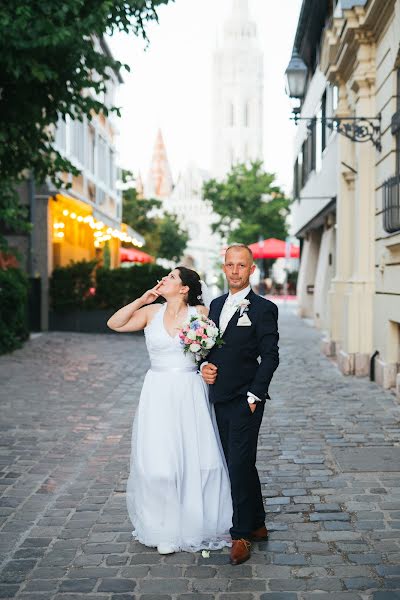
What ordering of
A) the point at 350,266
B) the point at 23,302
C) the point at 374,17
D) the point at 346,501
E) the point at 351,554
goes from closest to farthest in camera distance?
the point at 351,554 → the point at 346,501 → the point at 374,17 → the point at 350,266 → the point at 23,302

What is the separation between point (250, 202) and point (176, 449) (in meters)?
56.5

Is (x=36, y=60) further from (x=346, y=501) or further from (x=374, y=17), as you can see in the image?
(x=346, y=501)

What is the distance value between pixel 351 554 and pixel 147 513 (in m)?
1.27

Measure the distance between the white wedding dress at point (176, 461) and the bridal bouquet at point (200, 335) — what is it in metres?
0.22

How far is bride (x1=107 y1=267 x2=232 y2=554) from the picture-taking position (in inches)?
189

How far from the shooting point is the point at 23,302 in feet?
55.4

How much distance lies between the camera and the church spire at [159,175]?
166m

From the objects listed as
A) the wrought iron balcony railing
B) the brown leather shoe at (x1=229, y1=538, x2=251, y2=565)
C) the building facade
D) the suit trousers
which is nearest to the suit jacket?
the suit trousers

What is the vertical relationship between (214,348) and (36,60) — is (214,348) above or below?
below

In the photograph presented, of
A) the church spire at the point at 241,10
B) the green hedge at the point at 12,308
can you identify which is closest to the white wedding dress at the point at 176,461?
the green hedge at the point at 12,308

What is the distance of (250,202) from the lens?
60.5 meters

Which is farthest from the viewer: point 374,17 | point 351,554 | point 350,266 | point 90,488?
point 350,266

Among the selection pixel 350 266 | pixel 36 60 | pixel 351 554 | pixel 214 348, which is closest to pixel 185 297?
pixel 214 348

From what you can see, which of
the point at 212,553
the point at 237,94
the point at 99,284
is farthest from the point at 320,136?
the point at 237,94
